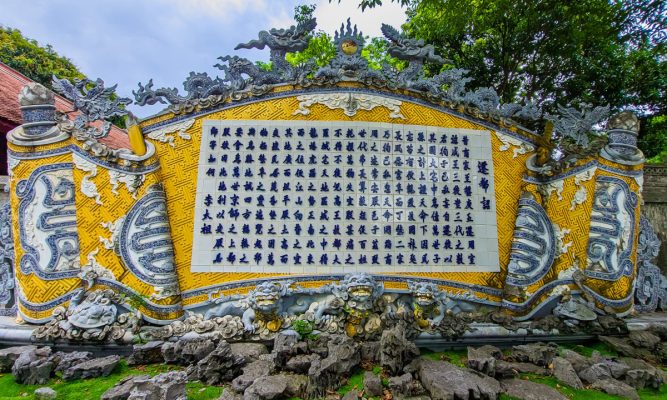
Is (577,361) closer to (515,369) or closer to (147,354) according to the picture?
(515,369)

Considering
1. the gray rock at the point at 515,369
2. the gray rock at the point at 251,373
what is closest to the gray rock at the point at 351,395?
the gray rock at the point at 251,373

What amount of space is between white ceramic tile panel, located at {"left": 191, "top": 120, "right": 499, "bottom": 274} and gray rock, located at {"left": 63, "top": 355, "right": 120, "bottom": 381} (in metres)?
1.39

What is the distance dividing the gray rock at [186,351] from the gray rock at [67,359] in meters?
0.84

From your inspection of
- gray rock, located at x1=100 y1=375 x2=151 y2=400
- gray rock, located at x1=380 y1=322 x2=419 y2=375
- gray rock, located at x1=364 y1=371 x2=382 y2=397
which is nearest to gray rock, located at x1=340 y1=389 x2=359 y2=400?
gray rock, located at x1=364 y1=371 x2=382 y2=397

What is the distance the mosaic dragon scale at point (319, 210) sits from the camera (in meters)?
4.92

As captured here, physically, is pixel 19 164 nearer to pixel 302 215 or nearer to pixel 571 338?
pixel 302 215

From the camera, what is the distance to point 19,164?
5074 millimetres

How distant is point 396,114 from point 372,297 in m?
2.61

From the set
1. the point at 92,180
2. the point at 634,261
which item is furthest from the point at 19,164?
the point at 634,261

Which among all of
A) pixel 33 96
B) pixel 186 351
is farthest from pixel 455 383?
pixel 33 96

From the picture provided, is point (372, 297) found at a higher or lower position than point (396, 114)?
lower

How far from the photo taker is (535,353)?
14.8 feet

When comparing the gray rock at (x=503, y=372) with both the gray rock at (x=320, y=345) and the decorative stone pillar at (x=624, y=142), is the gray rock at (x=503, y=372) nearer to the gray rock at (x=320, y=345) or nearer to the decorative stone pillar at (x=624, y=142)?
the gray rock at (x=320, y=345)

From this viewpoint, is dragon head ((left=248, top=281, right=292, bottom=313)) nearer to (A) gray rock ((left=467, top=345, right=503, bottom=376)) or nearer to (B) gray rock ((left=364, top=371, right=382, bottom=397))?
(B) gray rock ((left=364, top=371, right=382, bottom=397))
